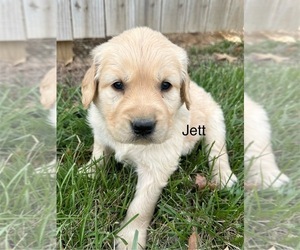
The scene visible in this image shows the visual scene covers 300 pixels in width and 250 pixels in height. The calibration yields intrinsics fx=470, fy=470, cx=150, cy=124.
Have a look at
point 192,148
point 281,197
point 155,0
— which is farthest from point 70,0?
point 281,197

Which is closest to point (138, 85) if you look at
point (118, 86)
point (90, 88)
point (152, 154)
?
point (118, 86)

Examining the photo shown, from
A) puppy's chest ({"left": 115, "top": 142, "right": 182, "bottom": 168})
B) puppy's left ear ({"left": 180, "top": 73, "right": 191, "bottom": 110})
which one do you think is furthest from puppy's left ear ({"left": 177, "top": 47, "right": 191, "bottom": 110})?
puppy's chest ({"left": 115, "top": 142, "right": 182, "bottom": 168})

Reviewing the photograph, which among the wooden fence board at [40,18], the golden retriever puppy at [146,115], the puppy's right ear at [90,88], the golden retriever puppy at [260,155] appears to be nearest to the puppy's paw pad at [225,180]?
the golden retriever puppy at [146,115]

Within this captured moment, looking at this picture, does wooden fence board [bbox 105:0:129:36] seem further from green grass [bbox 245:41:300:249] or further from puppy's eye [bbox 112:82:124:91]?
green grass [bbox 245:41:300:249]

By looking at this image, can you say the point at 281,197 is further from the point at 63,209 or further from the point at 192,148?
the point at 63,209

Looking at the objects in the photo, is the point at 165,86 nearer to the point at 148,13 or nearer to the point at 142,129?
the point at 142,129

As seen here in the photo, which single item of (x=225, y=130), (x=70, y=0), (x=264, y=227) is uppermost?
(x=70, y=0)

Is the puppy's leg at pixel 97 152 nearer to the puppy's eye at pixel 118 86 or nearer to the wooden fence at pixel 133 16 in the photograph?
the puppy's eye at pixel 118 86
